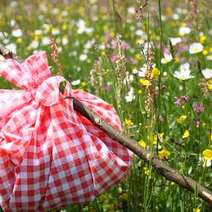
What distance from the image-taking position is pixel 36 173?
1.57 meters

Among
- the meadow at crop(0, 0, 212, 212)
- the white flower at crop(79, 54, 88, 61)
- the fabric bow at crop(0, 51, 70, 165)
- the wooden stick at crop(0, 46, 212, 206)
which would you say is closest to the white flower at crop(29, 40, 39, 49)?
the meadow at crop(0, 0, 212, 212)

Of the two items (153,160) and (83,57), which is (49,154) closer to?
(153,160)

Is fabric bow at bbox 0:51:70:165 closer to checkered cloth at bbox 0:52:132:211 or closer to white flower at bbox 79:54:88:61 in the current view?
checkered cloth at bbox 0:52:132:211

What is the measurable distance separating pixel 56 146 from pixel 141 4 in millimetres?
462

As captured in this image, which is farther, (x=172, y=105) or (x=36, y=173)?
(x=172, y=105)

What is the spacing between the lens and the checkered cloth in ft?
5.15

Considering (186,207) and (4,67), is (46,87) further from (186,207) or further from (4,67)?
(186,207)

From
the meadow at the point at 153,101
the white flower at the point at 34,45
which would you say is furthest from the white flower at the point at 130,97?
the white flower at the point at 34,45

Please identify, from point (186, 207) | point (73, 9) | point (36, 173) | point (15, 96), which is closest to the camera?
point (36, 173)

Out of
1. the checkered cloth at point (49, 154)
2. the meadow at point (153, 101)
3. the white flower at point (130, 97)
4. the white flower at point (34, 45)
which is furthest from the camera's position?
the white flower at point (34, 45)

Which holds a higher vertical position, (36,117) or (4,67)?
(4,67)

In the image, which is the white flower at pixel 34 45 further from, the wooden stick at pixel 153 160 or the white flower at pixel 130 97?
the wooden stick at pixel 153 160

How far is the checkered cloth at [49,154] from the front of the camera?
Answer: 5.15 feet

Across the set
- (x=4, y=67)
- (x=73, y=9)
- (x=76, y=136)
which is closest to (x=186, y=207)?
(x=76, y=136)
